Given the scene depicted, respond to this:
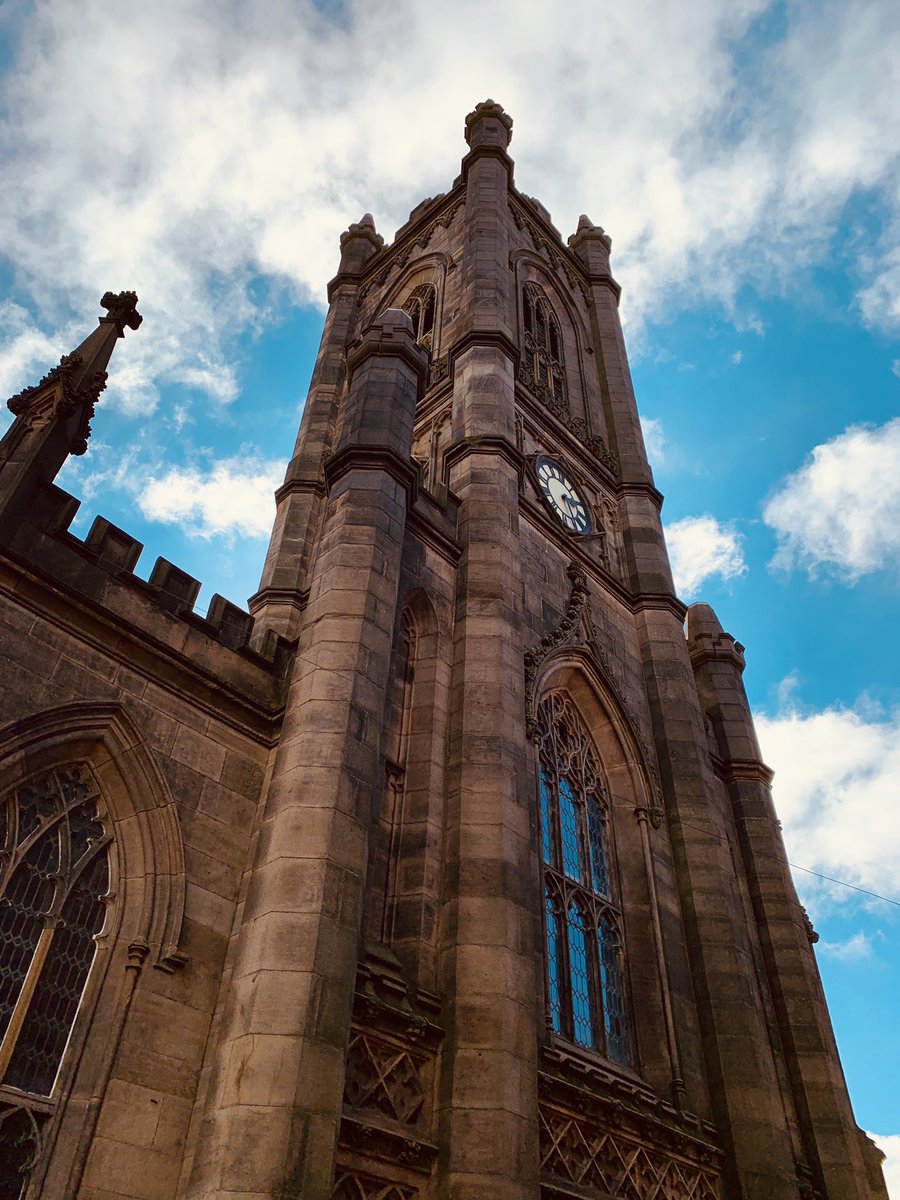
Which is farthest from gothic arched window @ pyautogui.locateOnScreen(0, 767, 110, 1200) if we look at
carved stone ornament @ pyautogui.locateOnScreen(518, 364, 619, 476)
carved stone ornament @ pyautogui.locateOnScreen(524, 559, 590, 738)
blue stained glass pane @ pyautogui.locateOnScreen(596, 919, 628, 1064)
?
carved stone ornament @ pyautogui.locateOnScreen(518, 364, 619, 476)

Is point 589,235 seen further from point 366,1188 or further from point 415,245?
point 366,1188

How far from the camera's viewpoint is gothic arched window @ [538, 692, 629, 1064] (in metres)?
12.9

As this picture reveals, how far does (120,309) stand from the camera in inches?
527

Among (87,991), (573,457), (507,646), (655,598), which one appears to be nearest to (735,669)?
(655,598)

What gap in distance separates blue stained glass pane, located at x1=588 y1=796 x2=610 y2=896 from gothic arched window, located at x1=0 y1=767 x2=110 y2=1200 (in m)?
7.94

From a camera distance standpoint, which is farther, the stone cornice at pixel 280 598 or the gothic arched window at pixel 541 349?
the gothic arched window at pixel 541 349

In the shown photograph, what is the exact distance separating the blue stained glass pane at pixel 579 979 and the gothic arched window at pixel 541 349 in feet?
41.5

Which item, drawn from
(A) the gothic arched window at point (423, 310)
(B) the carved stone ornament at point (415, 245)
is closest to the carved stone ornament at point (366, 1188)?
(A) the gothic arched window at point (423, 310)

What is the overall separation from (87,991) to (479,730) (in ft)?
18.9

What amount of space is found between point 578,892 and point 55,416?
31.9ft

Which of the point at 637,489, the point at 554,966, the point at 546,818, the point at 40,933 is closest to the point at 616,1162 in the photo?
the point at 554,966

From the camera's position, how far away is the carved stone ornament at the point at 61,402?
38.3 feet

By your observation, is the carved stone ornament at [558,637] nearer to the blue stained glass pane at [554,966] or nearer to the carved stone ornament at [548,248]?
the blue stained glass pane at [554,966]

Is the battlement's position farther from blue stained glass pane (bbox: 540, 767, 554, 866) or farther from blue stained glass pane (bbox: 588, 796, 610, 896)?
blue stained glass pane (bbox: 588, 796, 610, 896)
